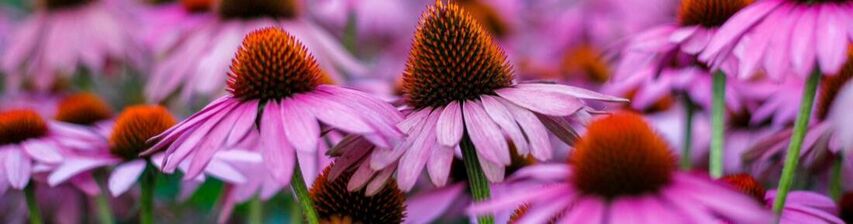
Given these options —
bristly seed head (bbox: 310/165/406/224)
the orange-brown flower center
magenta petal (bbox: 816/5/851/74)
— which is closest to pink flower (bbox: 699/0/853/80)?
magenta petal (bbox: 816/5/851/74)

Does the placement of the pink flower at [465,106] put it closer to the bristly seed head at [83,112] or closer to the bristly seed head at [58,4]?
the bristly seed head at [83,112]

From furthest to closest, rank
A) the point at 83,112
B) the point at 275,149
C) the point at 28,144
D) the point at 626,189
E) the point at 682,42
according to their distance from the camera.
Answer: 1. the point at 83,112
2. the point at 28,144
3. the point at 682,42
4. the point at 275,149
5. the point at 626,189

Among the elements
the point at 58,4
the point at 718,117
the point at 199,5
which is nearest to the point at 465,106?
the point at 718,117

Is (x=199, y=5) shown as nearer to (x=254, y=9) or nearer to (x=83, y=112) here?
(x=254, y=9)

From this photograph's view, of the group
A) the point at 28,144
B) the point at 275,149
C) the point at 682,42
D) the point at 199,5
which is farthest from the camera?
the point at 199,5

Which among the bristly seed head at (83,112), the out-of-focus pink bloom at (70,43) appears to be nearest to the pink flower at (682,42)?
the bristly seed head at (83,112)
